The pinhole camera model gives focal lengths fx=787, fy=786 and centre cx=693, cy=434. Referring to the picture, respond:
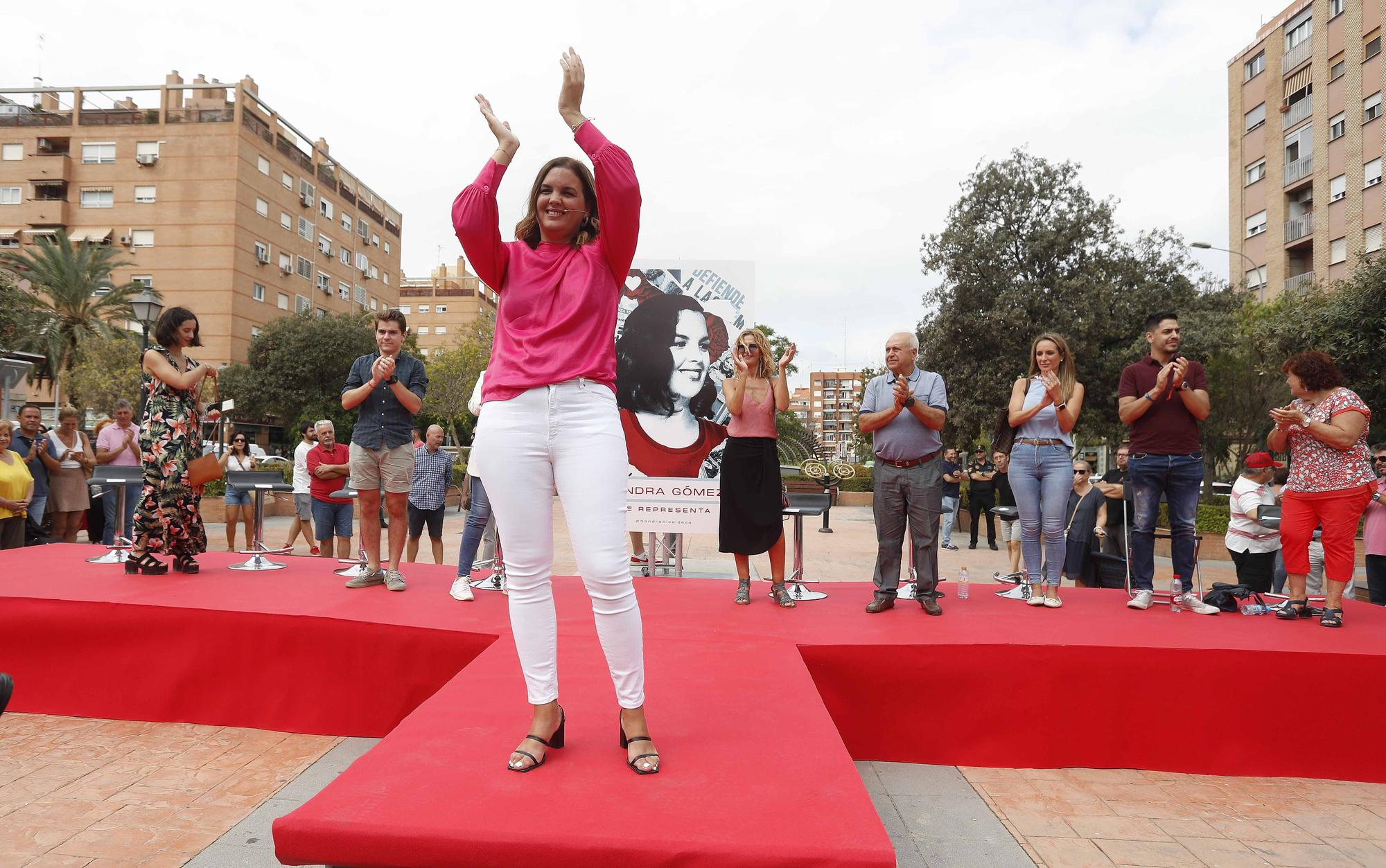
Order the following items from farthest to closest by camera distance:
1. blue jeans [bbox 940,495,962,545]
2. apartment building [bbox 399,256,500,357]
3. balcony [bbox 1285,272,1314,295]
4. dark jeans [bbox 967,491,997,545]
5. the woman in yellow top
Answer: apartment building [bbox 399,256,500,357] → balcony [bbox 1285,272,1314,295] → dark jeans [bbox 967,491,997,545] → blue jeans [bbox 940,495,962,545] → the woman in yellow top

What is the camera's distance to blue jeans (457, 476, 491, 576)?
502 cm

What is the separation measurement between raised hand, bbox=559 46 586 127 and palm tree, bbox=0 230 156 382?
34109 millimetres

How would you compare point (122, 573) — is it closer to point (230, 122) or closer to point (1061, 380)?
point (1061, 380)

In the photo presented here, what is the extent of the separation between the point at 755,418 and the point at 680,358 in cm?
234

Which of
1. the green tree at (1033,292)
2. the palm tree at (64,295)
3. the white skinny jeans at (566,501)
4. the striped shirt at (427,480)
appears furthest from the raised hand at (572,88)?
the palm tree at (64,295)

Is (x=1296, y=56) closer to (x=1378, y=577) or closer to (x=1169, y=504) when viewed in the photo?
(x=1378, y=577)

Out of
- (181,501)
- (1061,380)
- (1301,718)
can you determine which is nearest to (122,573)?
(181,501)

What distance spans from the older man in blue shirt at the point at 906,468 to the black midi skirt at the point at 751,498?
612 mm

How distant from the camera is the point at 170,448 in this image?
4.71m

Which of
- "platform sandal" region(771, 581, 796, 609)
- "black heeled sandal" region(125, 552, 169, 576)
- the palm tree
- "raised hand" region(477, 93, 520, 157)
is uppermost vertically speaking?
→ the palm tree

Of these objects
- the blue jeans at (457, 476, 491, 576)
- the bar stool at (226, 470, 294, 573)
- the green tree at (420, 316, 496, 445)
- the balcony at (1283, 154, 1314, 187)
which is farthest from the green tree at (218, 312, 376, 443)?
the balcony at (1283, 154, 1314, 187)

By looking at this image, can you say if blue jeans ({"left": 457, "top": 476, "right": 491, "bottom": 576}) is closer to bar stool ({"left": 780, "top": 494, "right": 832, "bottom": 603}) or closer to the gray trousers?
bar stool ({"left": 780, "top": 494, "right": 832, "bottom": 603})

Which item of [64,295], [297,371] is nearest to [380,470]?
[297,371]

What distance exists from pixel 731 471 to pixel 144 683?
3.34 metres
